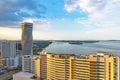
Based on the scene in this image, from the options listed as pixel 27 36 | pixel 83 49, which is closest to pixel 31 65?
pixel 27 36

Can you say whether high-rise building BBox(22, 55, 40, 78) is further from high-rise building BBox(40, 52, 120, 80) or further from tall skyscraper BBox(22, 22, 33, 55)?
tall skyscraper BBox(22, 22, 33, 55)

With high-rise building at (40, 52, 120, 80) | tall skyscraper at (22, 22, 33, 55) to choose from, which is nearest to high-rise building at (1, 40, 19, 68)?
tall skyscraper at (22, 22, 33, 55)

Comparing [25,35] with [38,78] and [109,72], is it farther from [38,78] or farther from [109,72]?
[109,72]

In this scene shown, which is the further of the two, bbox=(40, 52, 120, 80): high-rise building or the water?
the water

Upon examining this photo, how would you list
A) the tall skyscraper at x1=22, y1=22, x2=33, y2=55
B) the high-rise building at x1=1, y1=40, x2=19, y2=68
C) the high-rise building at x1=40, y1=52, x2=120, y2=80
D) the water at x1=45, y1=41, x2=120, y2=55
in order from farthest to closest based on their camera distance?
the water at x1=45, y1=41, x2=120, y2=55 < the tall skyscraper at x1=22, y1=22, x2=33, y2=55 < the high-rise building at x1=1, y1=40, x2=19, y2=68 < the high-rise building at x1=40, y1=52, x2=120, y2=80

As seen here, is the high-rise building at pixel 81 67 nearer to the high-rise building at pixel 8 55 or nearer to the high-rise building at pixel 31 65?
the high-rise building at pixel 31 65

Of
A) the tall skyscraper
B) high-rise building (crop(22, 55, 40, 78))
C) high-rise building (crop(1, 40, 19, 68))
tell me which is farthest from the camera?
→ the tall skyscraper

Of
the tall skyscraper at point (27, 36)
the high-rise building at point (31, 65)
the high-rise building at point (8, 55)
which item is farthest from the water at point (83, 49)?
the high-rise building at point (31, 65)

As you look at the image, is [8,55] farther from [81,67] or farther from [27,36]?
[81,67]
